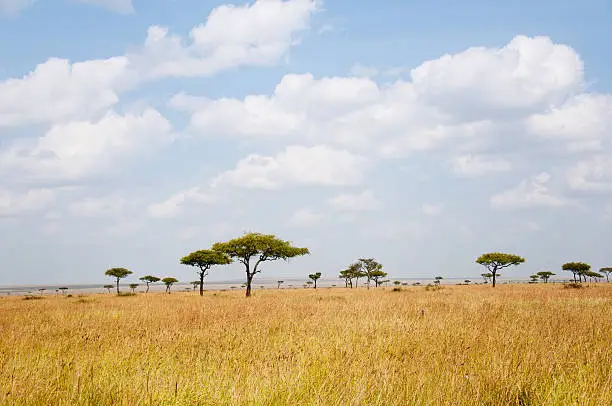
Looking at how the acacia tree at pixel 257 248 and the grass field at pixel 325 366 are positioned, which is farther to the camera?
the acacia tree at pixel 257 248

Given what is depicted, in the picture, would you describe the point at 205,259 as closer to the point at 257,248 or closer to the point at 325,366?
the point at 257,248

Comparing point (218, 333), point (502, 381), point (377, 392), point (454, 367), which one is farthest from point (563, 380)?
point (218, 333)

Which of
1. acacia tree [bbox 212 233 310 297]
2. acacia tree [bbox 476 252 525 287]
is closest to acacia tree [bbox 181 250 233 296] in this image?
acacia tree [bbox 212 233 310 297]

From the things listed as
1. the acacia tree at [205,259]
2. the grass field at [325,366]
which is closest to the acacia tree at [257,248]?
the acacia tree at [205,259]

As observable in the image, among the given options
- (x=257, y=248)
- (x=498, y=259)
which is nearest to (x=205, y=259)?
(x=257, y=248)

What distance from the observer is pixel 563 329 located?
8.85m

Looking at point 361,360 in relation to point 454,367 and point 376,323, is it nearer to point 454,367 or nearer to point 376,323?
point 454,367

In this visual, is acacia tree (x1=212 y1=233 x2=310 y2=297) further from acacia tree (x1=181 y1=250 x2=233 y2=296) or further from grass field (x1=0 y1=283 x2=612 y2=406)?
grass field (x1=0 y1=283 x2=612 y2=406)

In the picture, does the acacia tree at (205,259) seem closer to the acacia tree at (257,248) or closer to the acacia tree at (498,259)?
the acacia tree at (257,248)

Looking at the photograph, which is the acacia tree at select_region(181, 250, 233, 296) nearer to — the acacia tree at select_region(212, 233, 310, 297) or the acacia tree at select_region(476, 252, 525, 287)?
the acacia tree at select_region(212, 233, 310, 297)

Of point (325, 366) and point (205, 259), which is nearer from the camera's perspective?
point (325, 366)

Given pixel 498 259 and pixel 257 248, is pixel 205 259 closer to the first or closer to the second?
pixel 257 248

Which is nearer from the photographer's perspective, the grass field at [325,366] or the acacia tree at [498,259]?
the grass field at [325,366]

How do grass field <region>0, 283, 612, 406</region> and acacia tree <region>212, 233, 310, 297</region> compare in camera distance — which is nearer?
grass field <region>0, 283, 612, 406</region>
